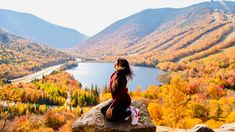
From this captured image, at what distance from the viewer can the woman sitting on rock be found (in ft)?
67.7

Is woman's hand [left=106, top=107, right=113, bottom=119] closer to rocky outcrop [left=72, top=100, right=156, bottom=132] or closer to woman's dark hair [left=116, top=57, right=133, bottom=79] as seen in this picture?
rocky outcrop [left=72, top=100, right=156, bottom=132]

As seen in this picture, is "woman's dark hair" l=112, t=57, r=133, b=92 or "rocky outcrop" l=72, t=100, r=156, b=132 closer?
"woman's dark hair" l=112, t=57, r=133, b=92

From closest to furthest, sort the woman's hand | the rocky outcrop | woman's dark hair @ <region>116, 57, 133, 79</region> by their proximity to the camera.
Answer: woman's dark hair @ <region>116, 57, 133, 79</region>, the woman's hand, the rocky outcrop

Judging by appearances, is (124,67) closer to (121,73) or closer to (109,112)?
(121,73)

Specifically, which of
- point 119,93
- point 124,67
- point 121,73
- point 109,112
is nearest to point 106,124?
point 109,112

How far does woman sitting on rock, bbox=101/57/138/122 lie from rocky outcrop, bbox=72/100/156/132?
1.50 ft

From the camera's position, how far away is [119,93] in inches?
826

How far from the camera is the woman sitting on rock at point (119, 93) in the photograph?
20.6 m

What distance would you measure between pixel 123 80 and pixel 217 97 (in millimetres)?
154600

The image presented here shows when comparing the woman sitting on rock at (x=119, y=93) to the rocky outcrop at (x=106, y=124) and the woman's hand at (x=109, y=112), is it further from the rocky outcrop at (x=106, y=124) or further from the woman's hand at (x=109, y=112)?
the rocky outcrop at (x=106, y=124)

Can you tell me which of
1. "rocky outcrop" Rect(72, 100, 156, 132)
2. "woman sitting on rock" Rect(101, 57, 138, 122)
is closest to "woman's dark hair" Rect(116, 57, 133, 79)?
"woman sitting on rock" Rect(101, 57, 138, 122)

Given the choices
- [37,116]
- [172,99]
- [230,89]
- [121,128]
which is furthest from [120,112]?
[230,89]

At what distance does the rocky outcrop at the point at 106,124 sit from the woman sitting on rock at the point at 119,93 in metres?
Result: 0.46

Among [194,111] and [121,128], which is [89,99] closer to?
[194,111]
